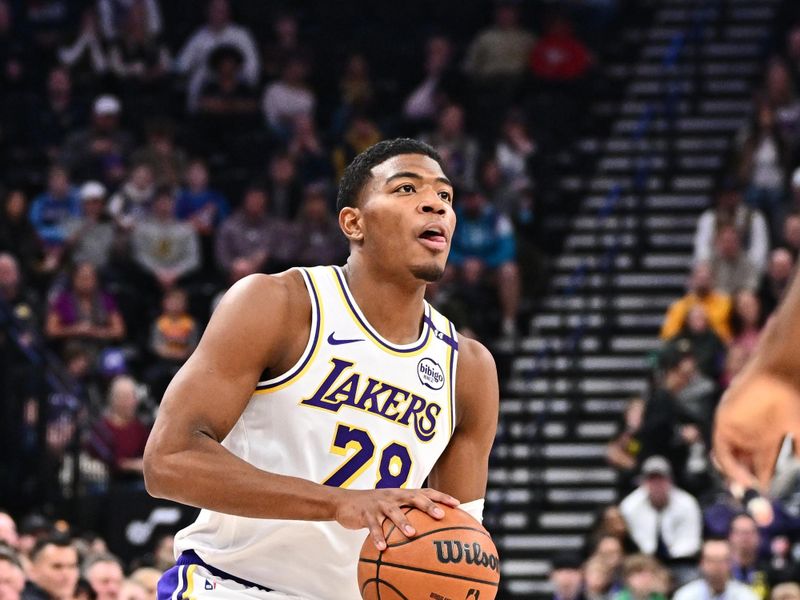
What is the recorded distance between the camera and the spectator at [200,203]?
1647cm

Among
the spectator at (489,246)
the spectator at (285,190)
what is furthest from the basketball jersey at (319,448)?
the spectator at (285,190)

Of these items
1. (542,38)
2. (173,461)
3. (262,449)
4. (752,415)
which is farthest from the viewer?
(542,38)

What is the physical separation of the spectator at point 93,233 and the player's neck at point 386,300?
34.6 ft

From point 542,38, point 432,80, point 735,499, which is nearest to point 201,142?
point 432,80

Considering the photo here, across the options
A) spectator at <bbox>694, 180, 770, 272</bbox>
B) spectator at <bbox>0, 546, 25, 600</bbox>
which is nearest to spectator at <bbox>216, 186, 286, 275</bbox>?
spectator at <bbox>694, 180, 770, 272</bbox>

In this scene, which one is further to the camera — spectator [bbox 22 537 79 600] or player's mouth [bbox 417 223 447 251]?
spectator [bbox 22 537 79 600]

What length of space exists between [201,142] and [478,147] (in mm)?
3072

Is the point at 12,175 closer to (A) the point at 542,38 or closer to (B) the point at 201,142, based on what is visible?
(B) the point at 201,142

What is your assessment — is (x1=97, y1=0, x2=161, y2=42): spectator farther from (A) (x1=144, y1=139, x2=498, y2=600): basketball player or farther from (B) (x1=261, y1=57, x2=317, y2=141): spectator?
(A) (x1=144, y1=139, x2=498, y2=600): basketball player

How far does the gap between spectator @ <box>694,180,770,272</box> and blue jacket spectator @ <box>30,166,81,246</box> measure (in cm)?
606

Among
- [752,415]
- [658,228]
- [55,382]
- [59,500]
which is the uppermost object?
[752,415]

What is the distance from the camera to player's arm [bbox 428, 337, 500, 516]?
5.62 meters

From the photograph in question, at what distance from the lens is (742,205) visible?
15.8 meters

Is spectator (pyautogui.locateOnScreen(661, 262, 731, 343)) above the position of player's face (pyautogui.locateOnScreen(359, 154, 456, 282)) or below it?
below
